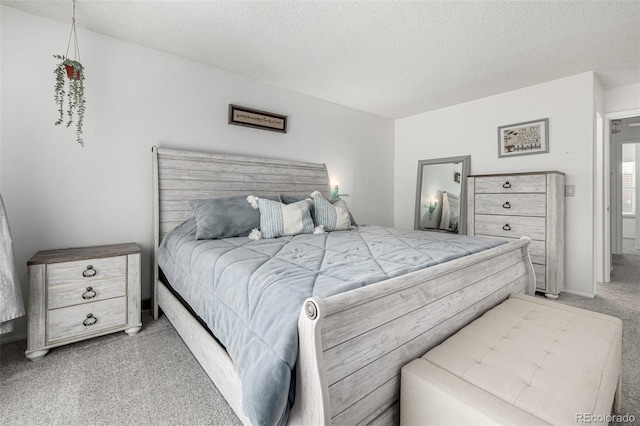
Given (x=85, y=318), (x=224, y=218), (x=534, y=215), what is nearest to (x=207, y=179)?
(x=224, y=218)

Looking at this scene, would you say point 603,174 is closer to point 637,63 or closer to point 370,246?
point 637,63

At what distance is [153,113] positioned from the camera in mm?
2600

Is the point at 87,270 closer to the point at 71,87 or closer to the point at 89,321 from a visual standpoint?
the point at 89,321

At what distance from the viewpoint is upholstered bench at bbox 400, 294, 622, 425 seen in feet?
2.85

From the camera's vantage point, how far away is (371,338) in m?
1.03

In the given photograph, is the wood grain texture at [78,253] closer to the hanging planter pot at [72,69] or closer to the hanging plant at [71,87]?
the hanging plant at [71,87]

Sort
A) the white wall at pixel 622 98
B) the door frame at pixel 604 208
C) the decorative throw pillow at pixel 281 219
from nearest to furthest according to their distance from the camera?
the decorative throw pillow at pixel 281 219 → the white wall at pixel 622 98 → the door frame at pixel 604 208

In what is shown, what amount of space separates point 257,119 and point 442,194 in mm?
2726

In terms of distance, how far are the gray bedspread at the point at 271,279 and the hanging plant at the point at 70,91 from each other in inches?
45.1

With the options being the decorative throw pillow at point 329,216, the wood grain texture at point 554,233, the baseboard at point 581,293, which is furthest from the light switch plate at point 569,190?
the decorative throw pillow at point 329,216

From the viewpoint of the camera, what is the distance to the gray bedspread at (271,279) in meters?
0.91

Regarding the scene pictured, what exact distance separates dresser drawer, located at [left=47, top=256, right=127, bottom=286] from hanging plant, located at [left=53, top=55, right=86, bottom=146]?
94cm

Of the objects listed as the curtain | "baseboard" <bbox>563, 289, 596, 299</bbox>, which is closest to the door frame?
"baseboard" <bbox>563, 289, 596, 299</bbox>

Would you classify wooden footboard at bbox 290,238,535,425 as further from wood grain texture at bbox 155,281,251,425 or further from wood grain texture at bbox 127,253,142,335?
wood grain texture at bbox 127,253,142,335
